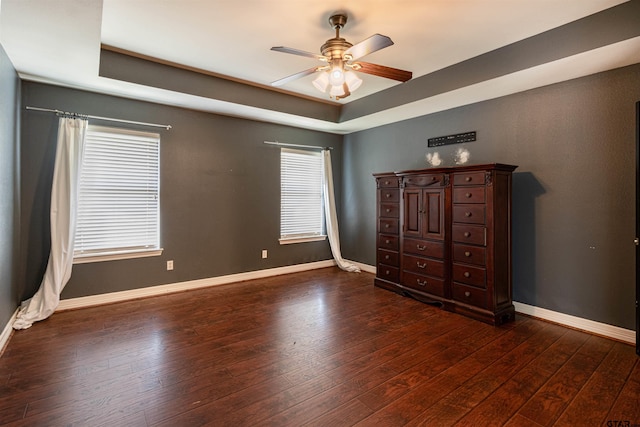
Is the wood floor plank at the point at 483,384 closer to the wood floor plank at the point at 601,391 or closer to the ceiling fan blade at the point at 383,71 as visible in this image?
the wood floor plank at the point at 601,391

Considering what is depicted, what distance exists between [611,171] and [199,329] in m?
4.00

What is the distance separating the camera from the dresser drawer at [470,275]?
312 cm

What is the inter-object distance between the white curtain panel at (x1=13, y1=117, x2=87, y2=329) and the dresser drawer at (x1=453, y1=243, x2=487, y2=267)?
13.4 ft

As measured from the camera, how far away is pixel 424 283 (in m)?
3.65

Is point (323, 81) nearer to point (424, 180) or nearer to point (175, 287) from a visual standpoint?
point (424, 180)

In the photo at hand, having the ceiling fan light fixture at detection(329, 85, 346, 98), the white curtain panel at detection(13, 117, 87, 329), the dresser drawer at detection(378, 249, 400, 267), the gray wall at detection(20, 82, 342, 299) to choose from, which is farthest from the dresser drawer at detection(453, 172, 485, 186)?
the white curtain panel at detection(13, 117, 87, 329)

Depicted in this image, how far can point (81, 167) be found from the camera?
130 inches

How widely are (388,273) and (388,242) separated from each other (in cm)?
41

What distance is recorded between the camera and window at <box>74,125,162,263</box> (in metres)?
3.47

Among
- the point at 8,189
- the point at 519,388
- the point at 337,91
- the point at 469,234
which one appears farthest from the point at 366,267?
the point at 8,189

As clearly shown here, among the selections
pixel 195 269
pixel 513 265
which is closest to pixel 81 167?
pixel 195 269

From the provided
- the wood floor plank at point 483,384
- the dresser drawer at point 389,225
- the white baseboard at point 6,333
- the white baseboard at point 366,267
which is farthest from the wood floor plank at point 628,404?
the white baseboard at point 6,333

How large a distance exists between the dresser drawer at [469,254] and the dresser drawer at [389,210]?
0.91 metres

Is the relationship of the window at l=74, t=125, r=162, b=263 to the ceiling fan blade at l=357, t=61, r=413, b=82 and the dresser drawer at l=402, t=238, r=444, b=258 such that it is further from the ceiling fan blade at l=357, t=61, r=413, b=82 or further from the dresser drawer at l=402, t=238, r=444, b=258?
the dresser drawer at l=402, t=238, r=444, b=258
